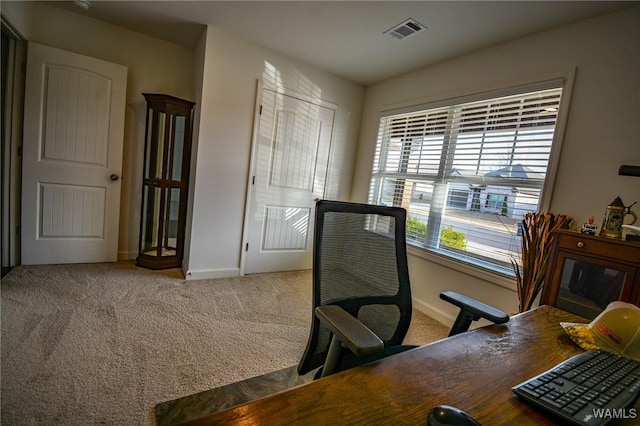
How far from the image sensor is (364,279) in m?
1.19

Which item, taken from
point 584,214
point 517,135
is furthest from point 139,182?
point 584,214

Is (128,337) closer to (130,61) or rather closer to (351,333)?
(351,333)

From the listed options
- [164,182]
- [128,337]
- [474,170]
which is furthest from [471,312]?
[164,182]

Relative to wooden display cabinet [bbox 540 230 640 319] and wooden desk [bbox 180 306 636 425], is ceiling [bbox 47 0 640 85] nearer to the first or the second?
wooden display cabinet [bbox 540 230 640 319]

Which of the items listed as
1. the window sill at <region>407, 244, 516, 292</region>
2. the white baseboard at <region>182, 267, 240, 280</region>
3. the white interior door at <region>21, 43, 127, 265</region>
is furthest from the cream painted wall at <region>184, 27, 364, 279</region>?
the window sill at <region>407, 244, 516, 292</region>

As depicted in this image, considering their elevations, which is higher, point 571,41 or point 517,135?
point 571,41

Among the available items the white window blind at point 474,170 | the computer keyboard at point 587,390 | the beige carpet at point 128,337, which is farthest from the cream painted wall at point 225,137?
the computer keyboard at point 587,390

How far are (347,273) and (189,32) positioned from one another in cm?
298

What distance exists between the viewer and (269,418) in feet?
1.62

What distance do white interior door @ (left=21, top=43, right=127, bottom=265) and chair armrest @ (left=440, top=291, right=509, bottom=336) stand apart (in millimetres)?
3326

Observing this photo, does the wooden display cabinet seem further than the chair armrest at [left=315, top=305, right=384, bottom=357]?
Yes

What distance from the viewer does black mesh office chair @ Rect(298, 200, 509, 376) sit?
1.07m

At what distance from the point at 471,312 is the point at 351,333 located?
576 mm

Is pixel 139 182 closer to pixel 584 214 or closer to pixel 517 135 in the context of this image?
pixel 517 135
